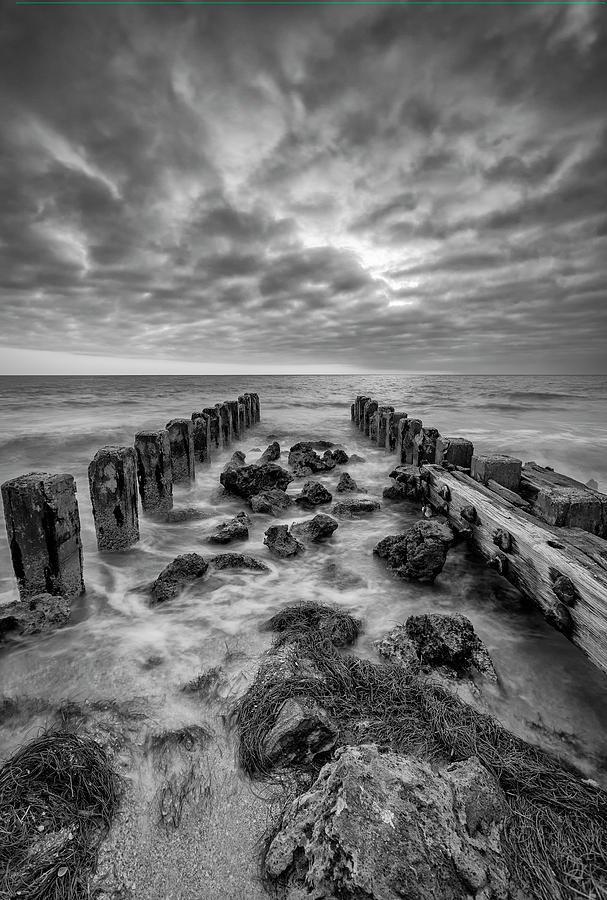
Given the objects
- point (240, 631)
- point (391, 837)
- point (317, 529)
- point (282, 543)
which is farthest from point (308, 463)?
point (391, 837)

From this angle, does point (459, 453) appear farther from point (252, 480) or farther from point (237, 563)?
point (252, 480)

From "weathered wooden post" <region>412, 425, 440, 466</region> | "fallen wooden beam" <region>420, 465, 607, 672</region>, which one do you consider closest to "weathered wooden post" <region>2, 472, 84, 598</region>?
"fallen wooden beam" <region>420, 465, 607, 672</region>

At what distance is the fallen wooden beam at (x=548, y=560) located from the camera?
264cm

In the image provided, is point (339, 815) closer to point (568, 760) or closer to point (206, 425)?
point (568, 760)

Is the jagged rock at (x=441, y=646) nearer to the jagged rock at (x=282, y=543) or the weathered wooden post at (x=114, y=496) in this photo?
the jagged rock at (x=282, y=543)

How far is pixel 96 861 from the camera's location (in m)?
1.79

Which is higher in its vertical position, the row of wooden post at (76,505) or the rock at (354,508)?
the row of wooden post at (76,505)

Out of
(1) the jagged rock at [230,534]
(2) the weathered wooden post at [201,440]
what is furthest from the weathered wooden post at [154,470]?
(2) the weathered wooden post at [201,440]

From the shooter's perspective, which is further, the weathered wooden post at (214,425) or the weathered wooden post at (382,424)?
the weathered wooden post at (382,424)

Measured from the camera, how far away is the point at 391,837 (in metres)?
1.53

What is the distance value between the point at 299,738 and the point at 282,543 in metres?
2.88

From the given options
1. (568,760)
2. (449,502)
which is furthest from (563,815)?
(449,502)

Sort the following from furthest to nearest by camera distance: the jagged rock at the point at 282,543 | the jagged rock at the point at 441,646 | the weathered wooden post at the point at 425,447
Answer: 1. the weathered wooden post at the point at 425,447
2. the jagged rock at the point at 282,543
3. the jagged rock at the point at 441,646

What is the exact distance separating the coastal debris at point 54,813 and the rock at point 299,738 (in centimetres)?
82
